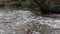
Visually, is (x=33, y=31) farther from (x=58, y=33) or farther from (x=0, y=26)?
(x=0, y=26)

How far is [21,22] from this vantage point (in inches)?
176

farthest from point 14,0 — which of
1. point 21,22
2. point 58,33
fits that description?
→ point 58,33

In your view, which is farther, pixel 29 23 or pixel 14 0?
pixel 14 0

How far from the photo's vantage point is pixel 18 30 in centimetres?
379

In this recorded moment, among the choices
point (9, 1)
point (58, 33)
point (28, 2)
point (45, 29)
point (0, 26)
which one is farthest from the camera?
point (9, 1)

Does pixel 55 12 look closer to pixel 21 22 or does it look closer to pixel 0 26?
pixel 21 22

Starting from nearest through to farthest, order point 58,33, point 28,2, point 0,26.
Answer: point 58,33 < point 0,26 < point 28,2

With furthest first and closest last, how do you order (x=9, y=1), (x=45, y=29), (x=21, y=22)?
1. (x=9, y=1)
2. (x=21, y=22)
3. (x=45, y=29)

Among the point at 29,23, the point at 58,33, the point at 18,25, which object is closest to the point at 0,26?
the point at 18,25

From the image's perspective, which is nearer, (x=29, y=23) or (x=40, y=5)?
(x=29, y=23)

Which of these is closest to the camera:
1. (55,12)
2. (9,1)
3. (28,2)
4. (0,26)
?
(0,26)

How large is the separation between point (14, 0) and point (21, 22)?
2848 mm

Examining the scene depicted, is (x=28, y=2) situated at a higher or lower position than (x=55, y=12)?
higher

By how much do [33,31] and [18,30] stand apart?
40cm
